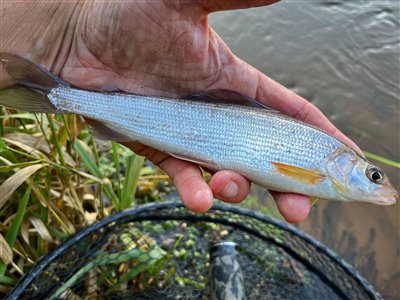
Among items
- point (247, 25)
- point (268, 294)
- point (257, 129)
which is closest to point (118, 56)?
point (257, 129)

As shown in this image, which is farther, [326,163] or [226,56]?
[226,56]

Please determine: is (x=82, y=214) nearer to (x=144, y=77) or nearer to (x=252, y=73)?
(x=144, y=77)

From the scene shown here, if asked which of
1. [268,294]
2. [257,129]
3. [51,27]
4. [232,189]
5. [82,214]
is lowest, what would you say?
[268,294]

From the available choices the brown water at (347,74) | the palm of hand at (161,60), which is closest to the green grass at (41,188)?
the palm of hand at (161,60)

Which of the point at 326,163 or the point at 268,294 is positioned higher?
the point at 326,163

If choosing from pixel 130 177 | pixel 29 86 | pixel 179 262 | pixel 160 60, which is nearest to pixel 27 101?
pixel 29 86

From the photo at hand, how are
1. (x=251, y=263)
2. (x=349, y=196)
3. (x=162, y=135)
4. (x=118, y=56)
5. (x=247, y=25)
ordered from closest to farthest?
(x=349, y=196)
(x=162, y=135)
(x=118, y=56)
(x=251, y=263)
(x=247, y=25)

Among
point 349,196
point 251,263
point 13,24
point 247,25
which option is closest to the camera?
point 349,196
